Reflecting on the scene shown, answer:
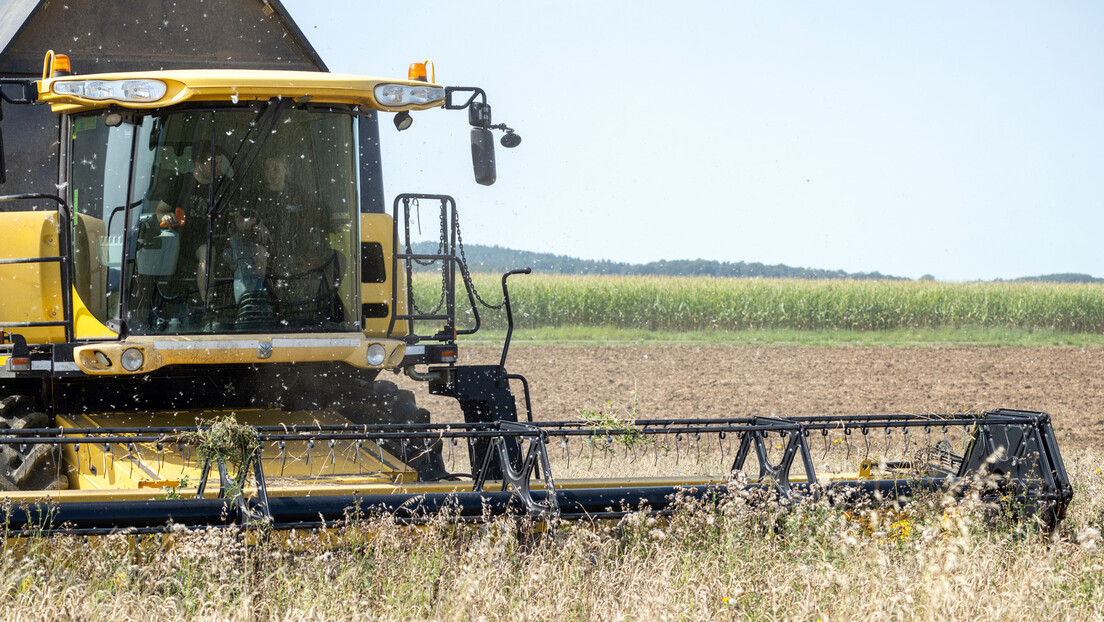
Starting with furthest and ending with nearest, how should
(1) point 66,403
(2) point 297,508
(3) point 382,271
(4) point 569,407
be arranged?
(4) point 569,407 < (3) point 382,271 < (1) point 66,403 < (2) point 297,508

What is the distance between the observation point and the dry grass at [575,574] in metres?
3.44

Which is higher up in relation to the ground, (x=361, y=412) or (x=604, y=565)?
(x=361, y=412)

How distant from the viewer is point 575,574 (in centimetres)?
373

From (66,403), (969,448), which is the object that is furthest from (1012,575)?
(66,403)

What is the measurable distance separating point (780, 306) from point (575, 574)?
24.7 meters

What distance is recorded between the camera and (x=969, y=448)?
4945mm

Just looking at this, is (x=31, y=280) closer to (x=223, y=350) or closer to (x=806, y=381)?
(x=223, y=350)

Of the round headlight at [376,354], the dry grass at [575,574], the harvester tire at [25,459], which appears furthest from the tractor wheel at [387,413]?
the dry grass at [575,574]

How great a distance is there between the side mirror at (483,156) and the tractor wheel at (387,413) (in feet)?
4.54

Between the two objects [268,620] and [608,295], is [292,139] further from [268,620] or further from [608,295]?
[608,295]

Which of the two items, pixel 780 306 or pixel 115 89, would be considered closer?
pixel 115 89

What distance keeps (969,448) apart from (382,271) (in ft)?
10.4

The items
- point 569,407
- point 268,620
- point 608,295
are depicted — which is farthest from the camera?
point 608,295

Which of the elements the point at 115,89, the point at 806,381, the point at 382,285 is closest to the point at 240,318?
the point at 382,285
